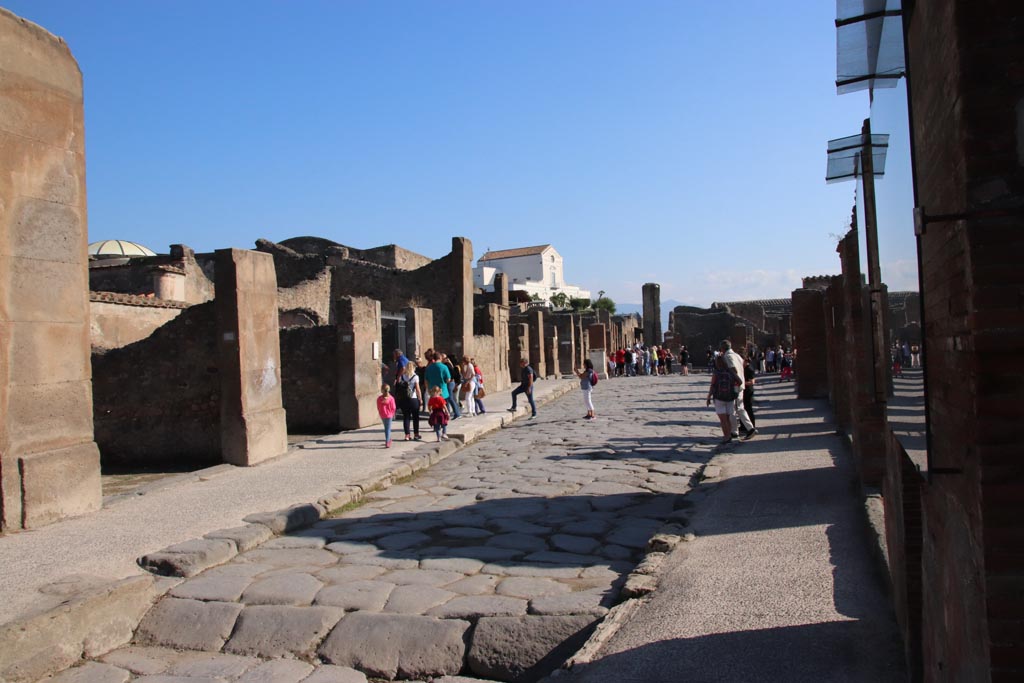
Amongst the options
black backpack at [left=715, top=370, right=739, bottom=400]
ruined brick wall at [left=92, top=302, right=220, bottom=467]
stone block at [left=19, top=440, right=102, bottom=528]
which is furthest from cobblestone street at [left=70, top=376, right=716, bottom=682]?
ruined brick wall at [left=92, top=302, right=220, bottom=467]

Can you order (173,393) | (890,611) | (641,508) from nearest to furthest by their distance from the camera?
(890,611), (641,508), (173,393)

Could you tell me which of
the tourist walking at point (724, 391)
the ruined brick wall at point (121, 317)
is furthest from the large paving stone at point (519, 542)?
the ruined brick wall at point (121, 317)

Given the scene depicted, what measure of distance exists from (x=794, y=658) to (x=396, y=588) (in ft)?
8.42

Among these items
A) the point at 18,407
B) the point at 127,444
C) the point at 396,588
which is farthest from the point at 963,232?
the point at 127,444

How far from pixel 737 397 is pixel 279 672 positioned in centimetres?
814

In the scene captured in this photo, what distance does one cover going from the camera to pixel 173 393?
11.0 meters

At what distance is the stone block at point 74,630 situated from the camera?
4141 mm

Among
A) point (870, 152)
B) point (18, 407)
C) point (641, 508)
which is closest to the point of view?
point (870, 152)

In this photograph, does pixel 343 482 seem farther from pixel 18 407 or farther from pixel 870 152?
pixel 870 152

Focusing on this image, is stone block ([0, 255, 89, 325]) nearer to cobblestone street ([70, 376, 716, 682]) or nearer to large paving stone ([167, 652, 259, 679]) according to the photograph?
cobblestone street ([70, 376, 716, 682])

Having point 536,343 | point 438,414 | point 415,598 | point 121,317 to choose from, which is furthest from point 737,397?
point 536,343

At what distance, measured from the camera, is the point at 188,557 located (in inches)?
221

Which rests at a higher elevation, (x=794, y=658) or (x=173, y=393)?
(x=173, y=393)

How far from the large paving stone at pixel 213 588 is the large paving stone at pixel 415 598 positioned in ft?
3.27
